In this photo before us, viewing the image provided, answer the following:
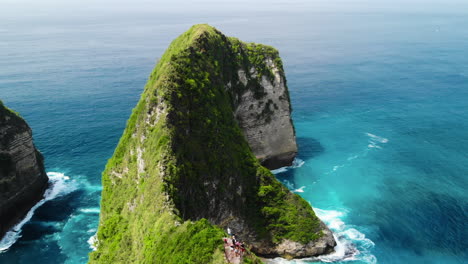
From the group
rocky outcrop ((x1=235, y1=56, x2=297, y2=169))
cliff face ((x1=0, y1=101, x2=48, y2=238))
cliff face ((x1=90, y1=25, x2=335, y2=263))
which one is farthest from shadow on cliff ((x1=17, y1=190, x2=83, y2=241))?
rocky outcrop ((x1=235, y1=56, x2=297, y2=169))

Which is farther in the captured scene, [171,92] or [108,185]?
[108,185]

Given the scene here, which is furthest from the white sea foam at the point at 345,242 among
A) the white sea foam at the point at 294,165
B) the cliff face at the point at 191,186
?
the white sea foam at the point at 294,165

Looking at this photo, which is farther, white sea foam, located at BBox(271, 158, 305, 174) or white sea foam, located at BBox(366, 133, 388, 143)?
white sea foam, located at BBox(366, 133, 388, 143)

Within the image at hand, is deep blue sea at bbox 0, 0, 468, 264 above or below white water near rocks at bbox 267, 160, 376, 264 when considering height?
above

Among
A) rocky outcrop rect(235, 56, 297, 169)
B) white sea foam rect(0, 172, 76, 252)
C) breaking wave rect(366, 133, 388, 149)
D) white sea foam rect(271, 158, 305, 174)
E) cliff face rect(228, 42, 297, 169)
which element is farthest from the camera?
breaking wave rect(366, 133, 388, 149)

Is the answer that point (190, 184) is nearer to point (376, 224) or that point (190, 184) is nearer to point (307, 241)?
point (307, 241)

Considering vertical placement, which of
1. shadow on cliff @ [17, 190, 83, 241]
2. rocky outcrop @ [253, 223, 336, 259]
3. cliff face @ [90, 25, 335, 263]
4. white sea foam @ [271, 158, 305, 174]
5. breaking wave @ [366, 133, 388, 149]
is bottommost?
shadow on cliff @ [17, 190, 83, 241]

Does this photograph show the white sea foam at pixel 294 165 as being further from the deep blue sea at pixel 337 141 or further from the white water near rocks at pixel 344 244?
the white water near rocks at pixel 344 244

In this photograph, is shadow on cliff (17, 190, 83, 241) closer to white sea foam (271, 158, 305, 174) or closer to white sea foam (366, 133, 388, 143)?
white sea foam (271, 158, 305, 174)

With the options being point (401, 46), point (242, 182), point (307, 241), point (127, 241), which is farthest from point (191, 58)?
point (401, 46)
